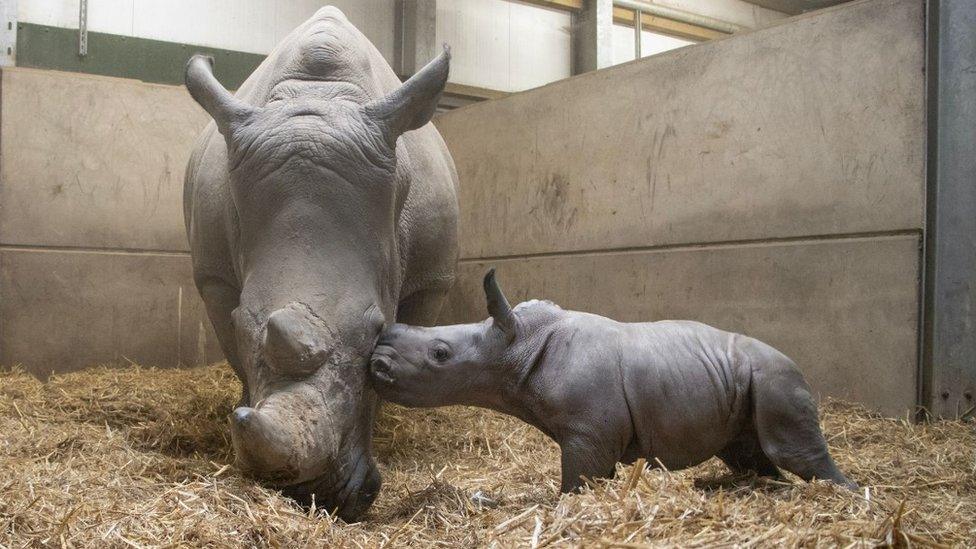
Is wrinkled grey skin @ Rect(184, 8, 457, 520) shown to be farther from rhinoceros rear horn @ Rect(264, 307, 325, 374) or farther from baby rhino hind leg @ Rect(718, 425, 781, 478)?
baby rhino hind leg @ Rect(718, 425, 781, 478)

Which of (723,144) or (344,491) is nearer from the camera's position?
(344,491)

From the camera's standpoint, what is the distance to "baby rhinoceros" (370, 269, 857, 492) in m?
3.49

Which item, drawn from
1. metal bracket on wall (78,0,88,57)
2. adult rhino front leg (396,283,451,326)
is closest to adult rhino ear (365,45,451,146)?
adult rhino front leg (396,283,451,326)

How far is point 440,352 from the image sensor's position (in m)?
3.62

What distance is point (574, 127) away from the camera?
7.22 m

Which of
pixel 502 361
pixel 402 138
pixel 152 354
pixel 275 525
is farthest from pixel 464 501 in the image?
pixel 152 354

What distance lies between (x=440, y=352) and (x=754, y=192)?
3.04 m

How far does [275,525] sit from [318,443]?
33cm

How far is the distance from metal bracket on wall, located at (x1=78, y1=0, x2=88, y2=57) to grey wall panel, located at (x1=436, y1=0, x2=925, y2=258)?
341 cm

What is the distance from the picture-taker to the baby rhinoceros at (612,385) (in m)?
3.49

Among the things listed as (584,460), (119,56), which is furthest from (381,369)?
(119,56)

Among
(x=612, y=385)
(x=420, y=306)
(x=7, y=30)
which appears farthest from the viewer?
(x=7, y=30)

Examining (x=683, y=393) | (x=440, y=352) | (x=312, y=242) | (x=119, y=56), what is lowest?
(x=683, y=393)

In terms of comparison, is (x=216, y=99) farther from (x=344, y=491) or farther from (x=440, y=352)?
(x=344, y=491)
